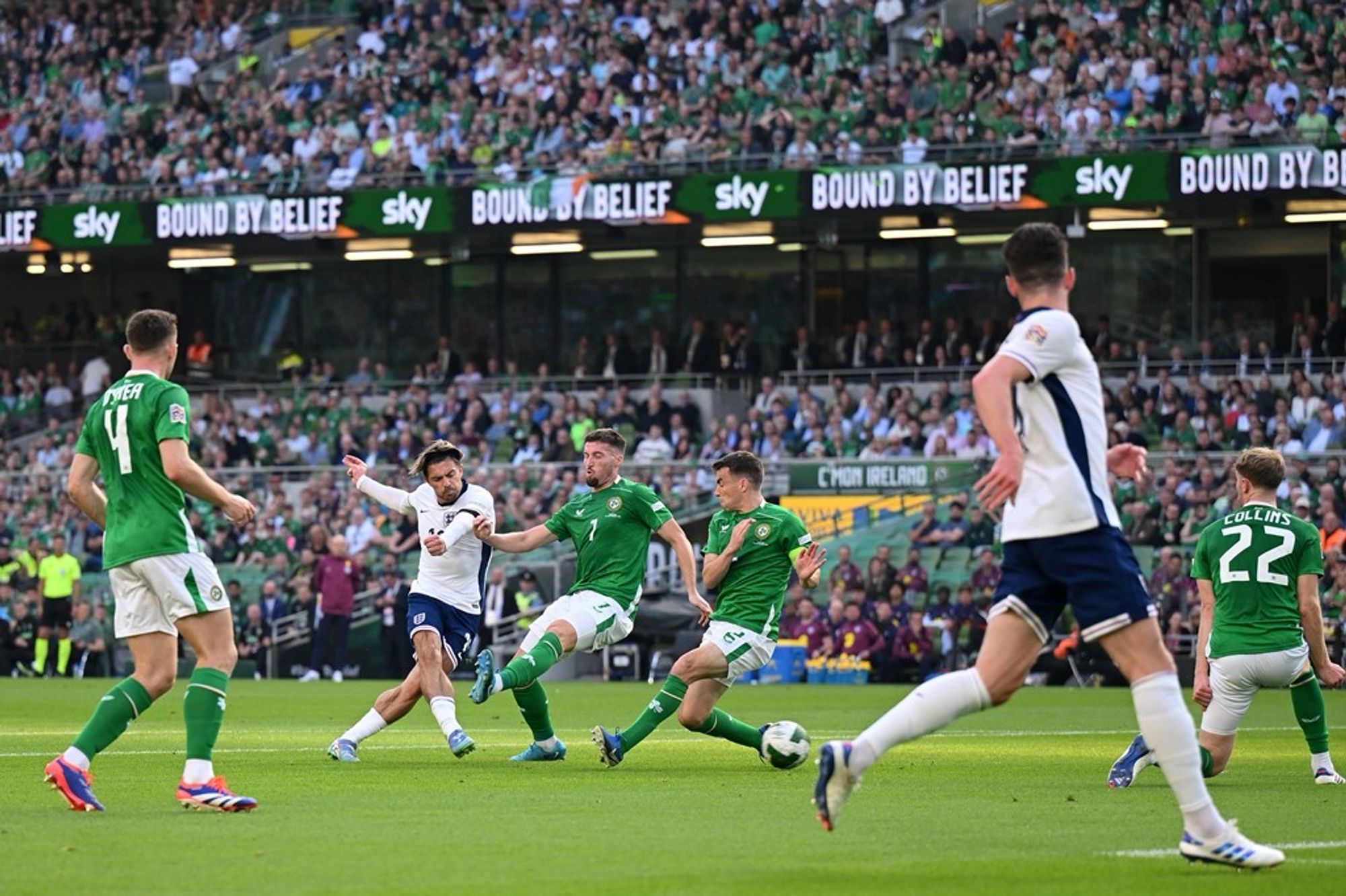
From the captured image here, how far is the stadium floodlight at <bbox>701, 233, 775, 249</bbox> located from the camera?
1591 inches

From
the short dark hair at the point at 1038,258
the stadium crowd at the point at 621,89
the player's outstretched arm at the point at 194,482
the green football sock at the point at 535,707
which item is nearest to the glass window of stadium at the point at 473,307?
the stadium crowd at the point at 621,89

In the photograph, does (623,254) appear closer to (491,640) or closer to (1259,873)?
(491,640)

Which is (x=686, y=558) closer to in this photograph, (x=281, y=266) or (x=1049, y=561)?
(x=1049, y=561)

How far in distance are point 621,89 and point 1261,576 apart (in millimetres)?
28320

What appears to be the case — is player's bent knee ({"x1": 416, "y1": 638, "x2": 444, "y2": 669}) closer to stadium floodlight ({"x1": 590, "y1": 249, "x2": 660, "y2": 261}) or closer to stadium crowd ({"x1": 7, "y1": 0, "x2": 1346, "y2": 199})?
stadium crowd ({"x1": 7, "y1": 0, "x2": 1346, "y2": 199})

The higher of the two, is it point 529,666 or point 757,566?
point 757,566

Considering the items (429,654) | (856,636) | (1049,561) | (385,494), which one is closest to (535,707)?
(429,654)

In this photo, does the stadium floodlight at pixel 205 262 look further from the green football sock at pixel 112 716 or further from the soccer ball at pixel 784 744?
the green football sock at pixel 112 716

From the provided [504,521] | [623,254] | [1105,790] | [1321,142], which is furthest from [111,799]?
[623,254]

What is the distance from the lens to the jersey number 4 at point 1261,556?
11.6 m

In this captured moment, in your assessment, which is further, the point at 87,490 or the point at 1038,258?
the point at 87,490

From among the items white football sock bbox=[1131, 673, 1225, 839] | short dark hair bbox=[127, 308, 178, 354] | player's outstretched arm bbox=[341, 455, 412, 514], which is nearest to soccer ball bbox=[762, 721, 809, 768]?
player's outstretched arm bbox=[341, 455, 412, 514]

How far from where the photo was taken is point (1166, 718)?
7602mm

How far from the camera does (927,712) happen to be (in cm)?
784
